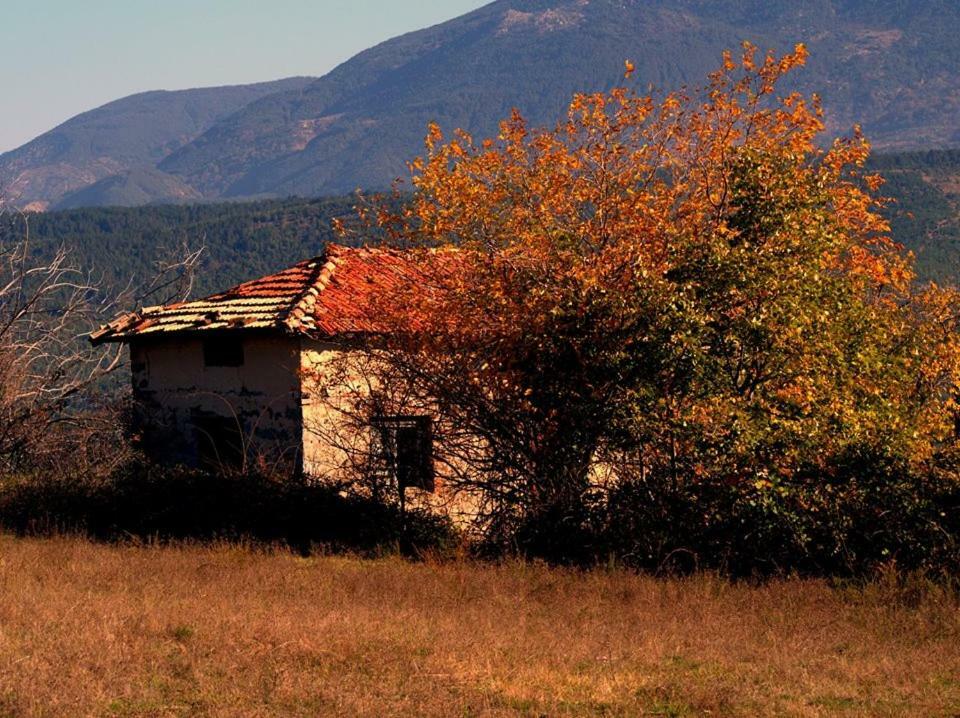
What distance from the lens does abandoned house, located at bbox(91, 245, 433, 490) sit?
18625mm

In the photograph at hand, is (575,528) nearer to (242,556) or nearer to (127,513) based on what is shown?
(242,556)

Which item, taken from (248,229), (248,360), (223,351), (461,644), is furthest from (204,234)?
(461,644)

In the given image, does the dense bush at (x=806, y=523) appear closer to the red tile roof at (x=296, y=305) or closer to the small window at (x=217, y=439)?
the red tile roof at (x=296, y=305)

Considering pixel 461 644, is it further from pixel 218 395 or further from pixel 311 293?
pixel 218 395

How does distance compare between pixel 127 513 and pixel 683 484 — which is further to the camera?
pixel 127 513

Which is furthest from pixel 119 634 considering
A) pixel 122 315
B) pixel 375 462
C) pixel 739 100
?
pixel 122 315

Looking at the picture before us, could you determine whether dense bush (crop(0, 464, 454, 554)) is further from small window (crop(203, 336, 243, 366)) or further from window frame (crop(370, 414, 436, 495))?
small window (crop(203, 336, 243, 366))

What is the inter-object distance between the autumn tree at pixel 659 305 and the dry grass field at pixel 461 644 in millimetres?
1931

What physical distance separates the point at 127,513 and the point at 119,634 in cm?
836

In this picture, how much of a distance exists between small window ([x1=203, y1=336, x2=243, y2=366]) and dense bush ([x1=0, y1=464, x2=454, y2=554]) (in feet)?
11.0

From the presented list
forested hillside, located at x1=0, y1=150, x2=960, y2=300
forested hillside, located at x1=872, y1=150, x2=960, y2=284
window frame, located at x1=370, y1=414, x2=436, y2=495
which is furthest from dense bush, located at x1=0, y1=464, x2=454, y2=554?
forested hillside, located at x1=0, y1=150, x2=960, y2=300

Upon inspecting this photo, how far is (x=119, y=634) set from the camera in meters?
8.30

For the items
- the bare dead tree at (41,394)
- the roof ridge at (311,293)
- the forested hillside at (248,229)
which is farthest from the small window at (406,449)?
the forested hillside at (248,229)

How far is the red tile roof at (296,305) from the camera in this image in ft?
57.7
